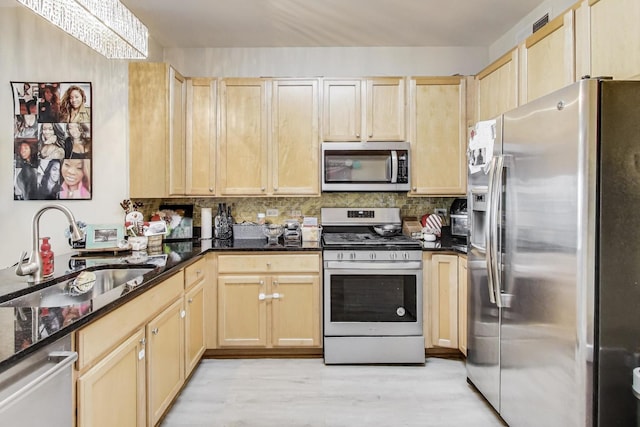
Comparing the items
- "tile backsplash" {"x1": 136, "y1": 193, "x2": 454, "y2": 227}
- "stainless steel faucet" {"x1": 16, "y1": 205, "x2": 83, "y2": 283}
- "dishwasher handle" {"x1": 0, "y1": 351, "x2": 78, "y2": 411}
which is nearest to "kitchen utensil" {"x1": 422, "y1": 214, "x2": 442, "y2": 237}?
"tile backsplash" {"x1": 136, "y1": 193, "x2": 454, "y2": 227}

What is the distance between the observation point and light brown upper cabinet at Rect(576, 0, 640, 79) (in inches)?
69.8

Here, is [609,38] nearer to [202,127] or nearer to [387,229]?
[387,229]

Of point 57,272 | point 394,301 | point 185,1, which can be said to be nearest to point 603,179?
point 394,301

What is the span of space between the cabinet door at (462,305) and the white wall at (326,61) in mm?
1824

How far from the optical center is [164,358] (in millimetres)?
2232

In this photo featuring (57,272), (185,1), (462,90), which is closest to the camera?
(57,272)

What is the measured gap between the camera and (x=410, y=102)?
3.43 m

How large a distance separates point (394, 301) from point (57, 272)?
7.21ft

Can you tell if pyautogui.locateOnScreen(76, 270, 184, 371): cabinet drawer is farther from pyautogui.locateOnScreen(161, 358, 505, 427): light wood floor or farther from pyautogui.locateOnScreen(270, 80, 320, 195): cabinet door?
pyautogui.locateOnScreen(270, 80, 320, 195): cabinet door

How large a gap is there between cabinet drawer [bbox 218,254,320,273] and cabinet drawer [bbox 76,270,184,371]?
836 mm

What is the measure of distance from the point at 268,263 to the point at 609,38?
2475mm

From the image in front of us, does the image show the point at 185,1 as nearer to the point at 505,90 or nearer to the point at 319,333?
the point at 505,90

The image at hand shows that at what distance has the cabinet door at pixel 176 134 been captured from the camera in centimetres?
318

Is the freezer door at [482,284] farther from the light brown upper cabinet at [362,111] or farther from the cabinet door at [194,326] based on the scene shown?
the cabinet door at [194,326]
